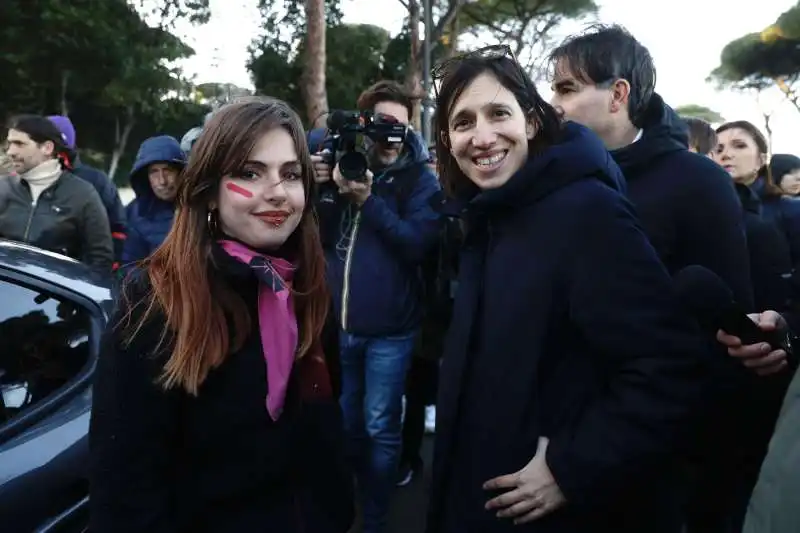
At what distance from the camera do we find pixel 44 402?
6.40ft

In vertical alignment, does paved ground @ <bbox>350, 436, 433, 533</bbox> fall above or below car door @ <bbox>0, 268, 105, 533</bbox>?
below

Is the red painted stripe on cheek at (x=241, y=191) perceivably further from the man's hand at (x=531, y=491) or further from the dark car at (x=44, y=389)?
the dark car at (x=44, y=389)

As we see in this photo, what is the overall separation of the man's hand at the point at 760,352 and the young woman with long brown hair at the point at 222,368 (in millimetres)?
888

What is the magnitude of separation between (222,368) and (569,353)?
2.28 ft

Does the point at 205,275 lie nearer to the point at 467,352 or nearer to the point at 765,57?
the point at 467,352

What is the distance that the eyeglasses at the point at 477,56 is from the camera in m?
1.58

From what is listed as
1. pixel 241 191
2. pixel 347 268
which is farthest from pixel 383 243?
pixel 241 191

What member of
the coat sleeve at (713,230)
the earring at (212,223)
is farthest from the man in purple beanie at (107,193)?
the coat sleeve at (713,230)

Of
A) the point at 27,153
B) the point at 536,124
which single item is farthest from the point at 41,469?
the point at 27,153

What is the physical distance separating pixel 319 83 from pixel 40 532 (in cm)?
1224

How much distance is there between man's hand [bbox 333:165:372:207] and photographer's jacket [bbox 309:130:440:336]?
0.13 feet

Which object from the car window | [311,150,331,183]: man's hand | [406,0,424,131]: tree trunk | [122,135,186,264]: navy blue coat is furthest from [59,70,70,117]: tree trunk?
the car window

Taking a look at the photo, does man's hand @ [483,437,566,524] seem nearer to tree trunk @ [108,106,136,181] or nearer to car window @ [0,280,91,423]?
car window @ [0,280,91,423]

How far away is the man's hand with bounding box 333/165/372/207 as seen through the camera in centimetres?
291
